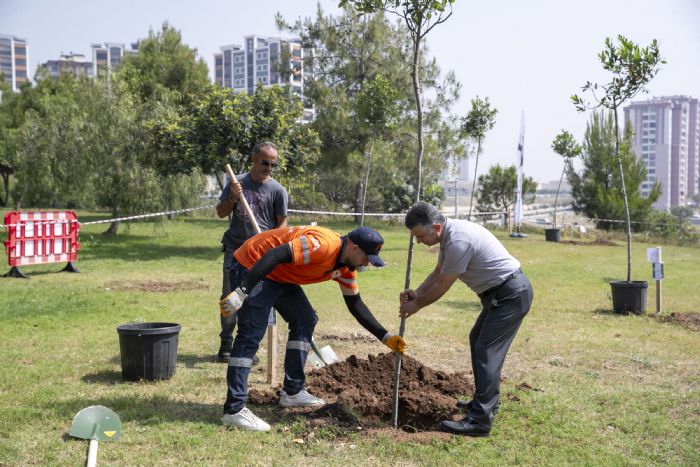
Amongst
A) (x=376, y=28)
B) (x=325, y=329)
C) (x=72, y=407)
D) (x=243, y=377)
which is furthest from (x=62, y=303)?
(x=376, y=28)

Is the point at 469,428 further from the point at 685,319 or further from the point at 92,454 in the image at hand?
the point at 685,319

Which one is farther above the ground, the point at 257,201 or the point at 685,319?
the point at 257,201

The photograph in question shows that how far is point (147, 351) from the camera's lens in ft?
19.4

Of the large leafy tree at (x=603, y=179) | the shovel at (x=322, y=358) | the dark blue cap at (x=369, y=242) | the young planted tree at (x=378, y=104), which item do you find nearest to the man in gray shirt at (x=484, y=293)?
the dark blue cap at (x=369, y=242)

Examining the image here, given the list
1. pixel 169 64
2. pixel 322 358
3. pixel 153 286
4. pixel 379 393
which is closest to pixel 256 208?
pixel 322 358

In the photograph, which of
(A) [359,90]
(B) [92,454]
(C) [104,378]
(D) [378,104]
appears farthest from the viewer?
(A) [359,90]

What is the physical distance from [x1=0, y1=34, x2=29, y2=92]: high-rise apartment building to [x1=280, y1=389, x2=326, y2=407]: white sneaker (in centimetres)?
16835

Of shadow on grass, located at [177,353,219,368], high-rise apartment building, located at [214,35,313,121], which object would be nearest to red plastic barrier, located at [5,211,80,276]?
shadow on grass, located at [177,353,219,368]

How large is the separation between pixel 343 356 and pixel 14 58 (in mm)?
180221

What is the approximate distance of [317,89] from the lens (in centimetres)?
3036

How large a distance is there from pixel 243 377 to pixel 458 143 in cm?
2848

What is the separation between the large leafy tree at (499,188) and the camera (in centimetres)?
3425

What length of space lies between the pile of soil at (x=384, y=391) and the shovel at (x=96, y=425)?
60.1 inches

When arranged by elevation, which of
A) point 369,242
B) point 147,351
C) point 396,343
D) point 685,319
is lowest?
point 685,319
